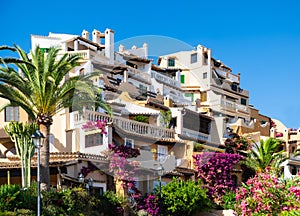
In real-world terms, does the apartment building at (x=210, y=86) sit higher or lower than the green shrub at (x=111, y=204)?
higher

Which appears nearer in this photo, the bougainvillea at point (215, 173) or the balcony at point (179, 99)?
the bougainvillea at point (215, 173)

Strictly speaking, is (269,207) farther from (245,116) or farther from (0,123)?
(245,116)

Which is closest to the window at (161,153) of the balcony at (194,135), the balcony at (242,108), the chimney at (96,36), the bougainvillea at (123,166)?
the balcony at (194,135)

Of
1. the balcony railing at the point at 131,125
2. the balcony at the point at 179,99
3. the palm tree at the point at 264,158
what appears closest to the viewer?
the balcony railing at the point at 131,125

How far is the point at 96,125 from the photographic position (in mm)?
31234

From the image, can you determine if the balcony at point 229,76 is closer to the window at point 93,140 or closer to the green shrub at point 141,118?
the green shrub at point 141,118

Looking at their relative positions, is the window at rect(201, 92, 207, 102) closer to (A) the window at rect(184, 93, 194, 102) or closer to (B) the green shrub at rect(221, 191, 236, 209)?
(A) the window at rect(184, 93, 194, 102)

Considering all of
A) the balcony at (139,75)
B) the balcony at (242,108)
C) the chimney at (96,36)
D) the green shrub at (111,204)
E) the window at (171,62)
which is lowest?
the green shrub at (111,204)

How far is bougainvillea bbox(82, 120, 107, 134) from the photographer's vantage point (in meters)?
31.1

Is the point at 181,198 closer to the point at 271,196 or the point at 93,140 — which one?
the point at 93,140

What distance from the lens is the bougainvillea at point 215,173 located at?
36688 millimetres

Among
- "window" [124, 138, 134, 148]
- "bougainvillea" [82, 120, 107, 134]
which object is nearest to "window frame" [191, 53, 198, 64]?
"window" [124, 138, 134, 148]

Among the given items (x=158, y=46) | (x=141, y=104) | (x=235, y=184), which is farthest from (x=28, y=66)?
(x=235, y=184)

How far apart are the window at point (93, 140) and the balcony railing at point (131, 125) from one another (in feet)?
2.74
